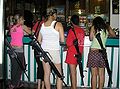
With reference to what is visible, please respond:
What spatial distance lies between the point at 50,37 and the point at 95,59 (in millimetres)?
1100

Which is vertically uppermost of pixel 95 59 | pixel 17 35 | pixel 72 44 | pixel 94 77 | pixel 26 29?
pixel 26 29

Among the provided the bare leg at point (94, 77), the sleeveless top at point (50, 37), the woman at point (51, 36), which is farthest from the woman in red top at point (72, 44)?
the sleeveless top at point (50, 37)

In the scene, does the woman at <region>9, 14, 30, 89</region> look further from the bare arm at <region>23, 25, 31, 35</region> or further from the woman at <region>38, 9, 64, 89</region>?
the woman at <region>38, 9, 64, 89</region>

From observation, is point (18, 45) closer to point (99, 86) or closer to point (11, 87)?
point (11, 87)

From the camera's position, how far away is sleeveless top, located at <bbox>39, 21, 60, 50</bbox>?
21.8ft

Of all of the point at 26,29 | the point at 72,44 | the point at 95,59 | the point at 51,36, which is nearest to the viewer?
the point at 51,36

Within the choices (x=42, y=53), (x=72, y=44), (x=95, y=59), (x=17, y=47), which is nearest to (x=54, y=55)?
(x=42, y=53)

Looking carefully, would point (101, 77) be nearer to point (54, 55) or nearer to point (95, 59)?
point (95, 59)

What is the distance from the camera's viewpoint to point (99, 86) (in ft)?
24.8

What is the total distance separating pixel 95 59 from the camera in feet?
24.0

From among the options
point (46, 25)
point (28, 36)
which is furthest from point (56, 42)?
point (28, 36)

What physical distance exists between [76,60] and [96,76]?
0.49 meters

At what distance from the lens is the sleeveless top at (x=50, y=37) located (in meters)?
6.65

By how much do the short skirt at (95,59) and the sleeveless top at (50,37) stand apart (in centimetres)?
88
